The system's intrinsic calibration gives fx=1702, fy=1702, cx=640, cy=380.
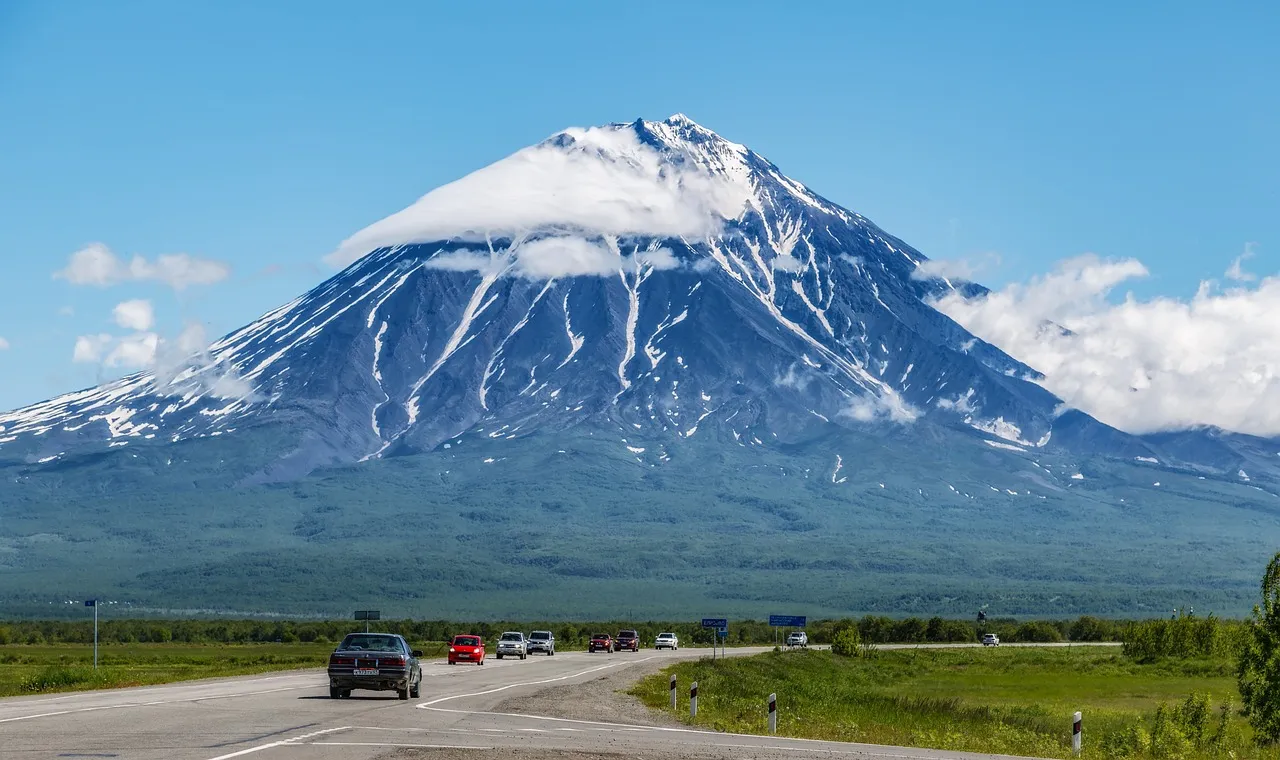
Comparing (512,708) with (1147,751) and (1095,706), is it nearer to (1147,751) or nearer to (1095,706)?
(1147,751)

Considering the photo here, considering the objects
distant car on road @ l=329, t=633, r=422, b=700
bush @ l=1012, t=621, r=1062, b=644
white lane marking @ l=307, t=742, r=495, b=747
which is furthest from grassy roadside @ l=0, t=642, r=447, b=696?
bush @ l=1012, t=621, r=1062, b=644

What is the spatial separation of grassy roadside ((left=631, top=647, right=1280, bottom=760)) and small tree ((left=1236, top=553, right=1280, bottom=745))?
822 millimetres

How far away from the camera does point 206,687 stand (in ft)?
155

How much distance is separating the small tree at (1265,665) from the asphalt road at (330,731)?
10.5 meters

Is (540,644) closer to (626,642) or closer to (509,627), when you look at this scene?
(626,642)

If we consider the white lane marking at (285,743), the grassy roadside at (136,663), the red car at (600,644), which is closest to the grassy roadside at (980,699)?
the white lane marking at (285,743)

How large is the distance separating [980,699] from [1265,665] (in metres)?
25.5

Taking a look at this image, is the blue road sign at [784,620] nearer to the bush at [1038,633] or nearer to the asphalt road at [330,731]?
the bush at [1038,633]

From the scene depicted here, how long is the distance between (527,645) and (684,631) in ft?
190

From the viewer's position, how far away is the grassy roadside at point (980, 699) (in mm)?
35562

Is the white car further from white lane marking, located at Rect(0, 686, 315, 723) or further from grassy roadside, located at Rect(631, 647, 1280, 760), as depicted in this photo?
white lane marking, located at Rect(0, 686, 315, 723)

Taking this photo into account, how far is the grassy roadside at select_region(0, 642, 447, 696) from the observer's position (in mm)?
49469

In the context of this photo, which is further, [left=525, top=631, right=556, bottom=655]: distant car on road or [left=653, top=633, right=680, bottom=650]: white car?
[left=653, top=633, right=680, bottom=650]: white car

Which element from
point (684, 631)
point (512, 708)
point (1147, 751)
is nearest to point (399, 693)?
point (512, 708)
